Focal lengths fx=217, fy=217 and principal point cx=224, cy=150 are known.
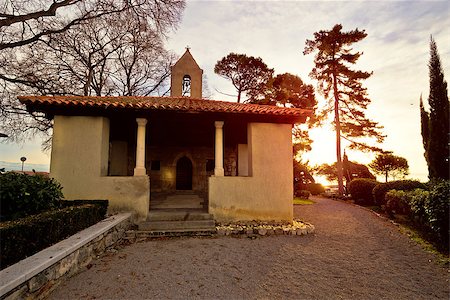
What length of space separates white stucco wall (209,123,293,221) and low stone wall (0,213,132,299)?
124 inches

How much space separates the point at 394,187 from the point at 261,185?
735 cm

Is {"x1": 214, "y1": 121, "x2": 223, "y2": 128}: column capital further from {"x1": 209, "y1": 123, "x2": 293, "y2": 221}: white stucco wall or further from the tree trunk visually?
the tree trunk

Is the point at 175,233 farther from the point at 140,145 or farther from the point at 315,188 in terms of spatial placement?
the point at 315,188

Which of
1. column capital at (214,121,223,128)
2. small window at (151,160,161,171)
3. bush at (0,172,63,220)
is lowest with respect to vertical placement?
bush at (0,172,63,220)

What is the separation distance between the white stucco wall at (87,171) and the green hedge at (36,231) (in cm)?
167

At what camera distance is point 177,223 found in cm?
611

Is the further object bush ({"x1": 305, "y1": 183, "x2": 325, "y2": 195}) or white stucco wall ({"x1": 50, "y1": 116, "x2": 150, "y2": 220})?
bush ({"x1": 305, "y1": 183, "x2": 325, "y2": 195})

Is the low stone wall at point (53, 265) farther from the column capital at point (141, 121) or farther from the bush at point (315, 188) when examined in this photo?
the bush at point (315, 188)

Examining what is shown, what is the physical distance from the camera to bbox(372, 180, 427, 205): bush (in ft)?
31.5

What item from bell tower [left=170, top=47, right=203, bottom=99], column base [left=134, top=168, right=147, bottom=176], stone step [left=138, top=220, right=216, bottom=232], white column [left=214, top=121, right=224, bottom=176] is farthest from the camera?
bell tower [left=170, top=47, right=203, bottom=99]

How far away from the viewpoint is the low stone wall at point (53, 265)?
2367 mm

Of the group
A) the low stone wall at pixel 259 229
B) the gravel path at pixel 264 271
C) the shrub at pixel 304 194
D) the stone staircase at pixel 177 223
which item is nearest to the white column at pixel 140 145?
the stone staircase at pixel 177 223

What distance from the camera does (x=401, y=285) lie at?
3.56 metres

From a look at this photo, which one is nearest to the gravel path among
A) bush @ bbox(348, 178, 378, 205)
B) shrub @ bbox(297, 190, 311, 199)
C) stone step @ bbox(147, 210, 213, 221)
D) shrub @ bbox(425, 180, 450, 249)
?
shrub @ bbox(425, 180, 450, 249)
